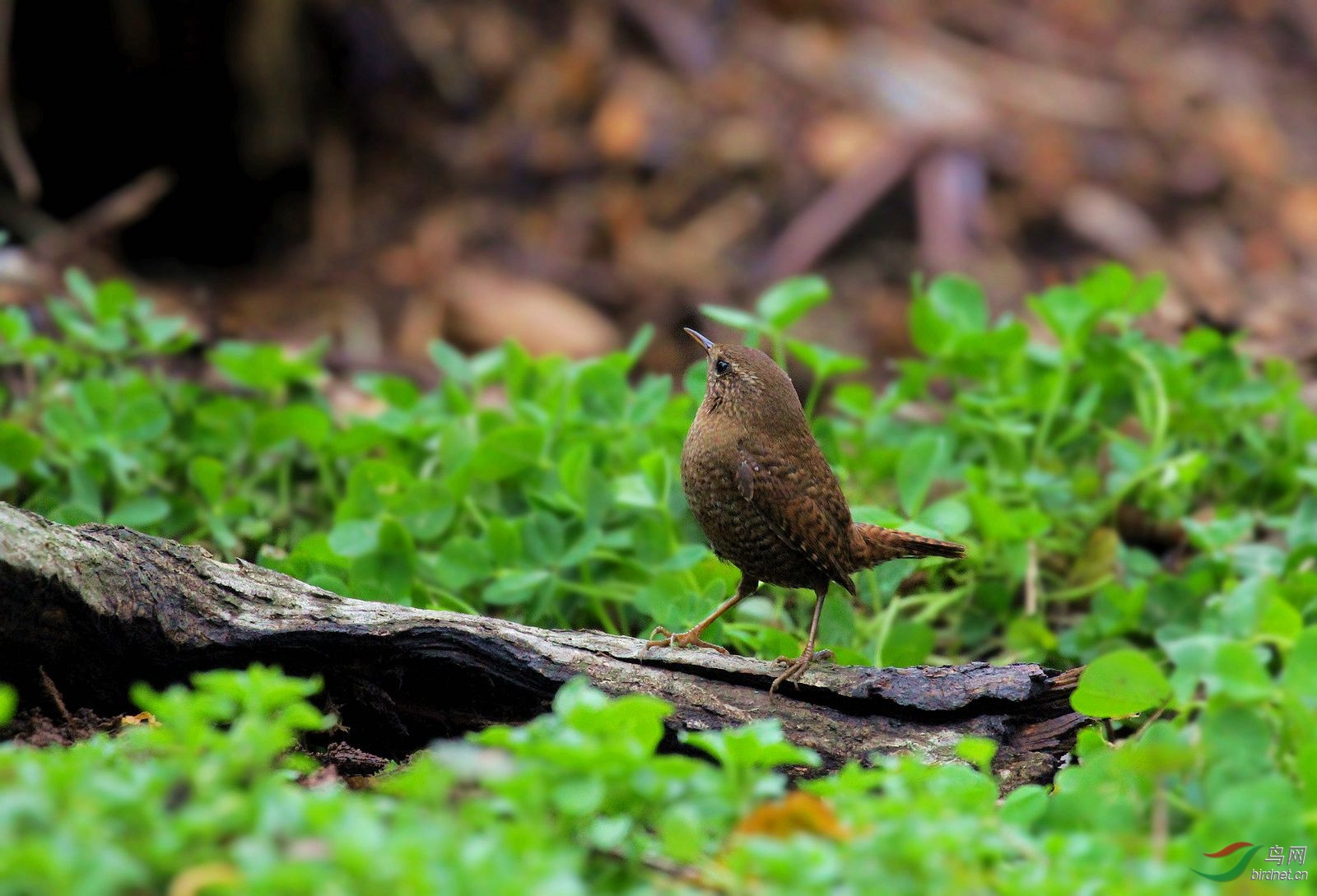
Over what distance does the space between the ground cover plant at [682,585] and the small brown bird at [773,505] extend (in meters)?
0.15

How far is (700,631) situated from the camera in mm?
3449

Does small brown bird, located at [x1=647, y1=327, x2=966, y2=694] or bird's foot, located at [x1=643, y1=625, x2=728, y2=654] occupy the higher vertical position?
small brown bird, located at [x1=647, y1=327, x2=966, y2=694]

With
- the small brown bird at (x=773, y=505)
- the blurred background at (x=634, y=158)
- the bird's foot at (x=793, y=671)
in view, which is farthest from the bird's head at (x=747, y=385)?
the blurred background at (x=634, y=158)

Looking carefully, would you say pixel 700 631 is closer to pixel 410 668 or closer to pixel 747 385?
pixel 747 385

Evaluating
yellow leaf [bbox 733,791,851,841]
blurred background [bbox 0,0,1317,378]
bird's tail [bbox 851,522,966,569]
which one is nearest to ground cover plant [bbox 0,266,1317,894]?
yellow leaf [bbox 733,791,851,841]

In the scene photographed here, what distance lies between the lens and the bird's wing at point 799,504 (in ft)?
10.9

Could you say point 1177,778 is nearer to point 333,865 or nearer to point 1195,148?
point 333,865

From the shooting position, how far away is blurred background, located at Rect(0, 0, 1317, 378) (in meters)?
6.92

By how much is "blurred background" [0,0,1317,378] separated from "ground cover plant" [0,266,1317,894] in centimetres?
202

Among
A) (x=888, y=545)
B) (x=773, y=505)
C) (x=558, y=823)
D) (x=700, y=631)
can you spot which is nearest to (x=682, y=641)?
(x=700, y=631)

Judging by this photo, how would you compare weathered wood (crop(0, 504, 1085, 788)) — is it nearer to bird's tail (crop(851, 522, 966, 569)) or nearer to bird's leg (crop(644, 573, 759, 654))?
bird's leg (crop(644, 573, 759, 654))

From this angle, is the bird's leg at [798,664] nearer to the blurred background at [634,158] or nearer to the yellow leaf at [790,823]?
the yellow leaf at [790,823]

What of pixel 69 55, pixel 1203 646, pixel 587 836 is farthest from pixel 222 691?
pixel 69 55

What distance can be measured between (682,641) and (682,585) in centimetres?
26
